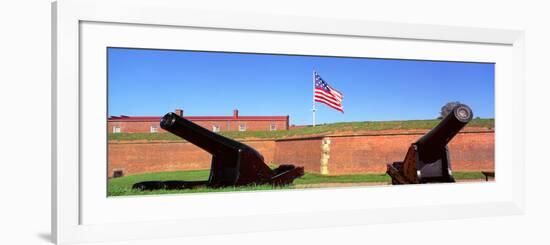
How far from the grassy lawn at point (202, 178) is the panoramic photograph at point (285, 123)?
0.01 meters

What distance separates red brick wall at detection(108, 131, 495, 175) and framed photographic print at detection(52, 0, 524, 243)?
0.06 ft

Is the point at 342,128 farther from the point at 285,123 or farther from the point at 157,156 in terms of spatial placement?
the point at 157,156

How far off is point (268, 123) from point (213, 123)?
0.69 meters

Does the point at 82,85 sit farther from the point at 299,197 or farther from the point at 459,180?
the point at 459,180

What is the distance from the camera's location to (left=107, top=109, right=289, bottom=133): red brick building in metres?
7.55

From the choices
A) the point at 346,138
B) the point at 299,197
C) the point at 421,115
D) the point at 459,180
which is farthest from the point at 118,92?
the point at 459,180

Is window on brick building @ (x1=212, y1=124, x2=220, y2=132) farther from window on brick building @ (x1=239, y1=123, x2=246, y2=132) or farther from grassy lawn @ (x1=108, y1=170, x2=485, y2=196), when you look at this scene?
grassy lawn @ (x1=108, y1=170, x2=485, y2=196)

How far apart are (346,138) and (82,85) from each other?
3.48m

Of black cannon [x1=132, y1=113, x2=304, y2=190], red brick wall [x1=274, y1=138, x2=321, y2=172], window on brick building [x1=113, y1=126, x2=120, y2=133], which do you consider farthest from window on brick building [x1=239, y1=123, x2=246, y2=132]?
window on brick building [x1=113, y1=126, x2=120, y2=133]

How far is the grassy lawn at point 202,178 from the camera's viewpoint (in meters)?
7.51

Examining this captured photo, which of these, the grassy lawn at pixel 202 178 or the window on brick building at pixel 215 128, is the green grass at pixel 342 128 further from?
the grassy lawn at pixel 202 178

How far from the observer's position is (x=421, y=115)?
9164 mm

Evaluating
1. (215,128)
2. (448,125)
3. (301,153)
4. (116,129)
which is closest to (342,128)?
(301,153)

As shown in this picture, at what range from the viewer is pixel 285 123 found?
866 centimetres
